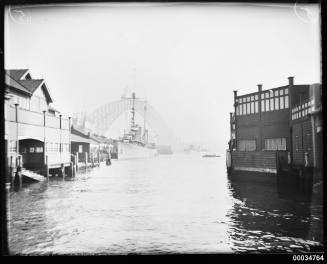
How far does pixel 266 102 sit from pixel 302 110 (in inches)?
46.2

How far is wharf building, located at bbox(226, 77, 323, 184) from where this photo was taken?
5410 millimetres

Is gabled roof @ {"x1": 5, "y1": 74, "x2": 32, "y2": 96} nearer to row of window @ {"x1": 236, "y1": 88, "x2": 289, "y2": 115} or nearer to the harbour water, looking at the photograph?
the harbour water

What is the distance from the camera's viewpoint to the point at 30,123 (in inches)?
261

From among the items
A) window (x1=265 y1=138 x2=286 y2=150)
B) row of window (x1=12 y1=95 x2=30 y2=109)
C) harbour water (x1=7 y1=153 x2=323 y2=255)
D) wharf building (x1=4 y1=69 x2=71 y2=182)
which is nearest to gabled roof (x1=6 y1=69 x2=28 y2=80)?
wharf building (x1=4 y1=69 x2=71 y2=182)

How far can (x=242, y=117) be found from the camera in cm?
754

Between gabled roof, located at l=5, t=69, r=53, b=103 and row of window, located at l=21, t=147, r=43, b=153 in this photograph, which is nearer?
gabled roof, located at l=5, t=69, r=53, b=103

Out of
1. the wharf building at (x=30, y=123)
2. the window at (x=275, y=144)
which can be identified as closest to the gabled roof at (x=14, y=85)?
the wharf building at (x=30, y=123)

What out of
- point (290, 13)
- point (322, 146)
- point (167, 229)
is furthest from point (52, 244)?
point (290, 13)

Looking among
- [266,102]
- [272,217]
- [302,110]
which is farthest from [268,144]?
[272,217]

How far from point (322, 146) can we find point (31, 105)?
6.55 m

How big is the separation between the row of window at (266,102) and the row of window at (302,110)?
13.1 inches

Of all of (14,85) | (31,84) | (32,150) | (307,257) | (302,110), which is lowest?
(307,257)

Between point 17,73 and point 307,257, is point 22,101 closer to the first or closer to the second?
point 17,73

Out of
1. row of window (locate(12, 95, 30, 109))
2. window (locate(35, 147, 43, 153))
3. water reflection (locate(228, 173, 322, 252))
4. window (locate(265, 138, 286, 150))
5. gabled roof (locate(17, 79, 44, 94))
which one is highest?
gabled roof (locate(17, 79, 44, 94))
